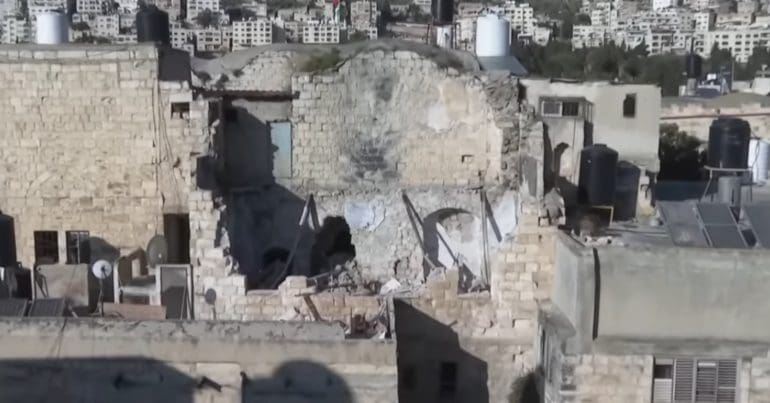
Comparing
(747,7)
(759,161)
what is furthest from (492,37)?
(747,7)

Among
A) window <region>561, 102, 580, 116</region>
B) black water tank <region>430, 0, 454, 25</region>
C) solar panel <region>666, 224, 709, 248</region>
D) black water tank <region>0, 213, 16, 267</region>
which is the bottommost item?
black water tank <region>0, 213, 16, 267</region>

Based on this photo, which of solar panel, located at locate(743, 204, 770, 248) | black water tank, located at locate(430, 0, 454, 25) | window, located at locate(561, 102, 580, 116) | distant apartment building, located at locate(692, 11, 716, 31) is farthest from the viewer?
distant apartment building, located at locate(692, 11, 716, 31)

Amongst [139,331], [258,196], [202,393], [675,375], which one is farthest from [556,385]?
[258,196]

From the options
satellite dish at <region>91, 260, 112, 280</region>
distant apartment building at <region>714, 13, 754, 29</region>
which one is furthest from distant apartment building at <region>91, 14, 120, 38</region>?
satellite dish at <region>91, 260, 112, 280</region>

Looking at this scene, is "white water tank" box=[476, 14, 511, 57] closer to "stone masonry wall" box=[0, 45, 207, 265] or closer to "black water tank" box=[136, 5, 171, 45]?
"black water tank" box=[136, 5, 171, 45]

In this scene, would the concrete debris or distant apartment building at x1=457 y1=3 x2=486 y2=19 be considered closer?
the concrete debris

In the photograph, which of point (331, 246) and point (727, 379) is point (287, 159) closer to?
point (331, 246)

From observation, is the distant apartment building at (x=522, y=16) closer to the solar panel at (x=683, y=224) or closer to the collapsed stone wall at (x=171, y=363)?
the solar panel at (x=683, y=224)
